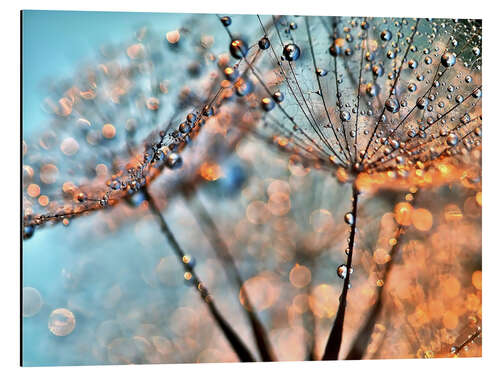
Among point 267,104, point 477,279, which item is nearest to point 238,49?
point 267,104

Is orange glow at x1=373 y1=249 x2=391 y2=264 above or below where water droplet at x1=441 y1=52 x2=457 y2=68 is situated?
below

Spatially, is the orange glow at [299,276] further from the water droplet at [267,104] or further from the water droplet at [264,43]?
the water droplet at [264,43]

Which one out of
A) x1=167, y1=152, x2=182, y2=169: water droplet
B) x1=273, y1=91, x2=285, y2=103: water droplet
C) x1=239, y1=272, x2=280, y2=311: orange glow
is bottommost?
x1=239, y1=272, x2=280, y2=311: orange glow

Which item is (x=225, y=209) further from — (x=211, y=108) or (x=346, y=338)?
(x=346, y=338)

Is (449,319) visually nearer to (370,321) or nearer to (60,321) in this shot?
(370,321)

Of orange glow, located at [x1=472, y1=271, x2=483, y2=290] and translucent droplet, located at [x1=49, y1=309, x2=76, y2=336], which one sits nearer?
translucent droplet, located at [x1=49, y1=309, x2=76, y2=336]

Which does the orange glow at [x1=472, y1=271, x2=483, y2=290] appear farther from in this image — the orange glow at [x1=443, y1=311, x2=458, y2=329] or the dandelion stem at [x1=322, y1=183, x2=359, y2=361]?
the dandelion stem at [x1=322, y1=183, x2=359, y2=361]

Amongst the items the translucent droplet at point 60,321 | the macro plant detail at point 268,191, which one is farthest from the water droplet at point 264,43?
the translucent droplet at point 60,321

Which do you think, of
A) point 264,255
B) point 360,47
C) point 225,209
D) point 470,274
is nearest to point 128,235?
point 225,209

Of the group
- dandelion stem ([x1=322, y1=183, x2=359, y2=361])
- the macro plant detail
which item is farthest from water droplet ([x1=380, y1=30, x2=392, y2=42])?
dandelion stem ([x1=322, y1=183, x2=359, y2=361])
